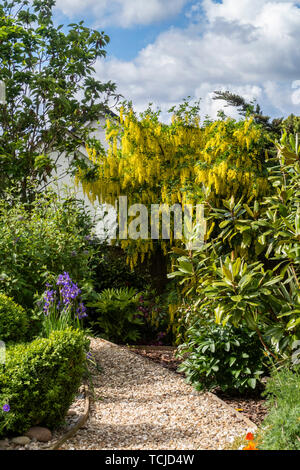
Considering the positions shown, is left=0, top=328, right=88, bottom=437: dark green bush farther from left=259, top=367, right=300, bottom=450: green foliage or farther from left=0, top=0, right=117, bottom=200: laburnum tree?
left=0, top=0, right=117, bottom=200: laburnum tree

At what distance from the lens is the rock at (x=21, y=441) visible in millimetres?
3107

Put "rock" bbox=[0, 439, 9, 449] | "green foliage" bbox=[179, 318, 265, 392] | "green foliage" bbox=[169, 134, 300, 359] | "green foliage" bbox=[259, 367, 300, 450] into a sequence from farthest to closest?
"green foliage" bbox=[179, 318, 265, 392]
"green foliage" bbox=[169, 134, 300, 359]
"rock" bbox=[0, 439, 9, 449]
"green foliage" bbox=[259, 367, 300, 450]

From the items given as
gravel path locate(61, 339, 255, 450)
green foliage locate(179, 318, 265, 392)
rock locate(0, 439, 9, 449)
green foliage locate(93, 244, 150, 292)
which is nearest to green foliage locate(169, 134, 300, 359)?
green foliage locate(179, 318, 265, 392)

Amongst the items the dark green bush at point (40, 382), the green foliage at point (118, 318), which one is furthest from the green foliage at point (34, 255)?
the dark green bush at point (40, 382)

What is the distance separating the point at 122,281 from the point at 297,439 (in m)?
4.99

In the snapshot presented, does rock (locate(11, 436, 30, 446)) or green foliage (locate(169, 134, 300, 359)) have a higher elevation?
green foliage (locate(169, 134, 300, 359))

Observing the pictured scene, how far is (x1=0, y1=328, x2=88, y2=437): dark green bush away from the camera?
3146mm

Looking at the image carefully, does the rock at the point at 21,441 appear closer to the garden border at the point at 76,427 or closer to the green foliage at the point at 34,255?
the garden border at the point at 76,427

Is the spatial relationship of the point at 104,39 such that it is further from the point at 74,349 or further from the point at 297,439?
the point at 297,439

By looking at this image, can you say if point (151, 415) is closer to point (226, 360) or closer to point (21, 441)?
point (226, 360)

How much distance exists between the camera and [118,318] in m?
6.39

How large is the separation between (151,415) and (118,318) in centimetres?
260

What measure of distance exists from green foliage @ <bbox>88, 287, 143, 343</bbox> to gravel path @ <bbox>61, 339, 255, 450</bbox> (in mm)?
1151

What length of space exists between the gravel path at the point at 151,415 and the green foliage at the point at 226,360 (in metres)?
0.18
